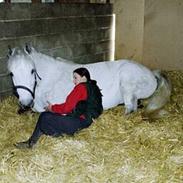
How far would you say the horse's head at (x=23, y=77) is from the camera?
2.94 m

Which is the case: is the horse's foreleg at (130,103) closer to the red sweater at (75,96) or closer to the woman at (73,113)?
the woman at (73,113)

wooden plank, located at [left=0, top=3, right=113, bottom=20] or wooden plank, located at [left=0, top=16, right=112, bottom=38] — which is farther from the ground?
wooden plank, located at [left=0, top=3, right=113, bottom=20]

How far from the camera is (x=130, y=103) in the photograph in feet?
11.5

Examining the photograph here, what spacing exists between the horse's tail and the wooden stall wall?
1481mm

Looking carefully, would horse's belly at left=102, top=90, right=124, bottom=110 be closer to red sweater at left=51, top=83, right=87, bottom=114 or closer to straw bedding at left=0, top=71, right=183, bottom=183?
A: straw bedding at left=0, top=71, right=183, bottom=183

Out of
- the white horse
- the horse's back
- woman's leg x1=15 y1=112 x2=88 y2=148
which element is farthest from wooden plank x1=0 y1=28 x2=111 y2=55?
woman's leg x1=15 y1=112 x2=88 y2=148

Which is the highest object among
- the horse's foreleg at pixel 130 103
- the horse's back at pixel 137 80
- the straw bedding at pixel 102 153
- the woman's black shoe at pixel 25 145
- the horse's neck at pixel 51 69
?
the horse's neck at pixel 51 69

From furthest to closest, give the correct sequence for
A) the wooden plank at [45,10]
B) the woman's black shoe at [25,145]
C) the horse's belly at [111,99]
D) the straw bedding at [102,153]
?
1. the wooden plank at [45,10]
2. the horse's belly at [111,99]
3. the woman's black shoe at [25,145]
4. the straw bedding at [102,153]

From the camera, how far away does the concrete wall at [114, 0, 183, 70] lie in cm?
545

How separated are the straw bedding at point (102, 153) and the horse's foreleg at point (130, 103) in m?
Answer: 0.08

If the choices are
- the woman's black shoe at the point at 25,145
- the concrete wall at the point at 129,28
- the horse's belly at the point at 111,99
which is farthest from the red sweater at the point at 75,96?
the concrete wall at the point at 129,28

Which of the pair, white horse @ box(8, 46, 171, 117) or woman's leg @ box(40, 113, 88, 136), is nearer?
woman's leg @ box(40, 113, 88, 136)

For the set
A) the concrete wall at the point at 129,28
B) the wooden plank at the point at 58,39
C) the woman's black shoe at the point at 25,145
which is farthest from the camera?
the concrete wall at the point at 129,28

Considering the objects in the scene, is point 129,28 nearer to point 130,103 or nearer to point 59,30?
point 59,30
